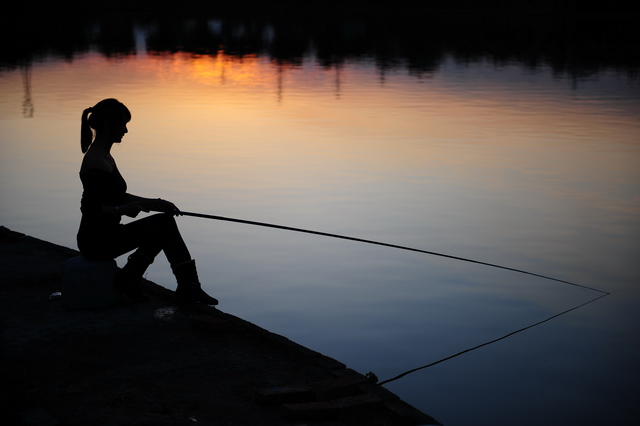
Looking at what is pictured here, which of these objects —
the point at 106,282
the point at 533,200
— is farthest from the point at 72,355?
the point at 533,200

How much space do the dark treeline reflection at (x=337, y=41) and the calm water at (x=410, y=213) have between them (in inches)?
444

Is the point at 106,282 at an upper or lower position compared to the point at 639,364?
upper

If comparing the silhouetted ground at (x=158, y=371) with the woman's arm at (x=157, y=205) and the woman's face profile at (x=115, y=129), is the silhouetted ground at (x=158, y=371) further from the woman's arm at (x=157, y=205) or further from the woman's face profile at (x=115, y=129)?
the woman's face profile at (x=115, y=129)

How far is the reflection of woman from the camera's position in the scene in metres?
6.58

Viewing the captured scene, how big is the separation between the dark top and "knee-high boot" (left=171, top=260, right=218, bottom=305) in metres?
0.62

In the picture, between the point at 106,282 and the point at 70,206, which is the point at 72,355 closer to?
the point at 106,282

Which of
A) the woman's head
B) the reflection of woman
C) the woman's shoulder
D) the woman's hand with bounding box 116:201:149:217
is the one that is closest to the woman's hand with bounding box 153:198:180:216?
the reflection of woman

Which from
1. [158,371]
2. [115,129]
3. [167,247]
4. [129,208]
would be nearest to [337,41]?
[167,247]

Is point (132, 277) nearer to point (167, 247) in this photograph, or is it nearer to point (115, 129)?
point (167, 247)

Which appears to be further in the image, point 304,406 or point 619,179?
point 619,179

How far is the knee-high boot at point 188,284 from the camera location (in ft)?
22.6

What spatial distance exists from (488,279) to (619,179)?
17.7 feet

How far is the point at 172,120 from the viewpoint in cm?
1928

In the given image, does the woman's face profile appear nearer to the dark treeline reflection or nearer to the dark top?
the dark top
